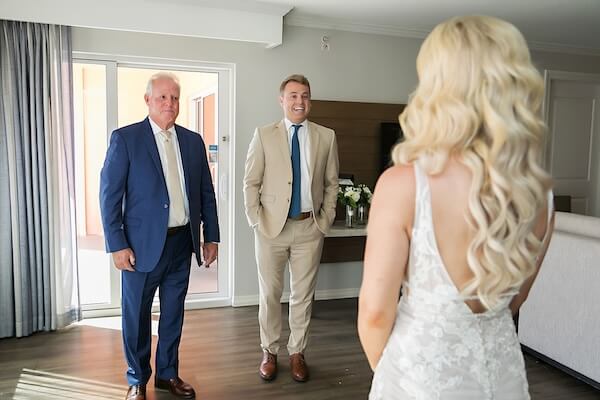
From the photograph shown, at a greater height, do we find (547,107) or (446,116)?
(547,107)

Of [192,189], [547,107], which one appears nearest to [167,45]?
[192,189]

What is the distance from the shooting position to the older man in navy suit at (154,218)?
2.50m

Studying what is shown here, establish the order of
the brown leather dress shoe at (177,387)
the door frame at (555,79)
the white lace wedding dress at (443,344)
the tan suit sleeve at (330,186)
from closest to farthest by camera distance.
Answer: the white lace wedding dress at (443,344), the brown leather dress shoe at (177,387), the tan suit sleeve at (330,186), the door frame at (555,79)

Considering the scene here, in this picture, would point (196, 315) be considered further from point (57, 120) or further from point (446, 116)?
point (446, 116)

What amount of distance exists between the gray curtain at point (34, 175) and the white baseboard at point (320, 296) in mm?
1402

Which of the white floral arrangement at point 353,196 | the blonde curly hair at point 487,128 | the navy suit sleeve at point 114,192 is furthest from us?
the white floral arrangement at point 353,196

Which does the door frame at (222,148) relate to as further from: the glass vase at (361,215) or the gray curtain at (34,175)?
the glass vase at (361,215)

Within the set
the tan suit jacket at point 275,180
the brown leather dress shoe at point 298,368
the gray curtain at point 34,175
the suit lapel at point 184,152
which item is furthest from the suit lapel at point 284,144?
the gray curtain at point 34,175

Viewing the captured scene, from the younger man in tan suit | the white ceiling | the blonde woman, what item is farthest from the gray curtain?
the blonde woman

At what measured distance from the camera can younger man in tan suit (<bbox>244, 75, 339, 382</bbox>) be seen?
301cm

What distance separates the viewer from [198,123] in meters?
4.41

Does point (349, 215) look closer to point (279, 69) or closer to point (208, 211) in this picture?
point (279, 69)

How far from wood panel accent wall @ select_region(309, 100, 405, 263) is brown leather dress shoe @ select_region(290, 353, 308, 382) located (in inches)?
63.7

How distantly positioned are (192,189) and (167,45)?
1826 mm
